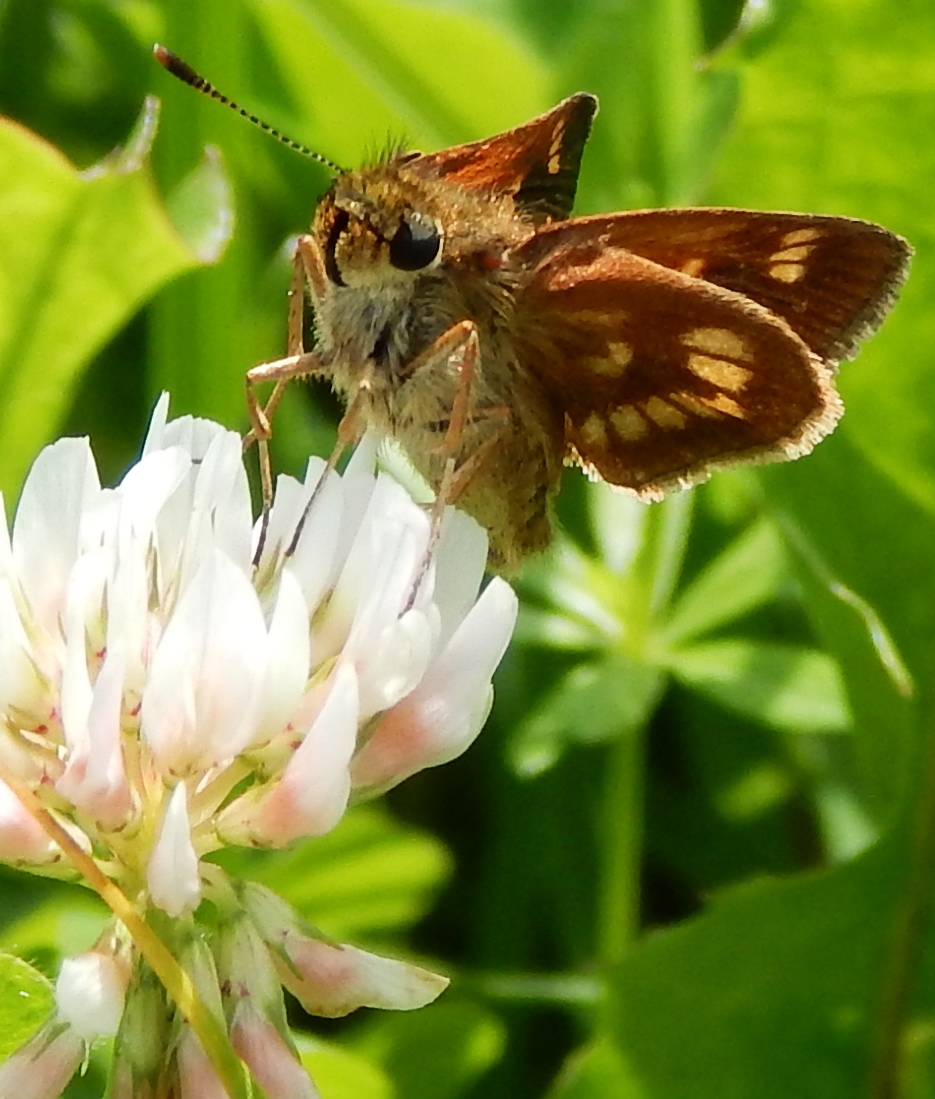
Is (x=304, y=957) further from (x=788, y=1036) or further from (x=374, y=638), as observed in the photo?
(x=788, y=1036)

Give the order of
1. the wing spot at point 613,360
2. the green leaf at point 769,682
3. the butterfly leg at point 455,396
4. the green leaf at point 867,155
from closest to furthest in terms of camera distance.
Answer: the butterfly leg at point 455,396 < the wing spot at point 613,360 < the green leaf at point 867,155 < the green leaf at point 769,682

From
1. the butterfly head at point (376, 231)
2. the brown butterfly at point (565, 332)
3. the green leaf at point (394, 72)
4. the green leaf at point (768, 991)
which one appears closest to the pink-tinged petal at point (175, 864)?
the brown butterfly at point (565, 332)

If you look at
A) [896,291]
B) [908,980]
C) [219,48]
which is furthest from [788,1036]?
[219,48]

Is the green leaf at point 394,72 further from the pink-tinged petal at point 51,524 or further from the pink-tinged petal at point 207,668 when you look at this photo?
the pink-tinged petal at point 207,668

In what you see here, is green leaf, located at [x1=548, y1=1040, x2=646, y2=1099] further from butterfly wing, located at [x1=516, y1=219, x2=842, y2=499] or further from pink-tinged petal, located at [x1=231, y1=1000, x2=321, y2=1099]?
pink-tinged petal, located at [x1=231, y1=1000, x2=321, y2=1099]

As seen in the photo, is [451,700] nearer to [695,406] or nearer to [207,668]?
[207,668]

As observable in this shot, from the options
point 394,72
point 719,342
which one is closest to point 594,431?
point 719,342
